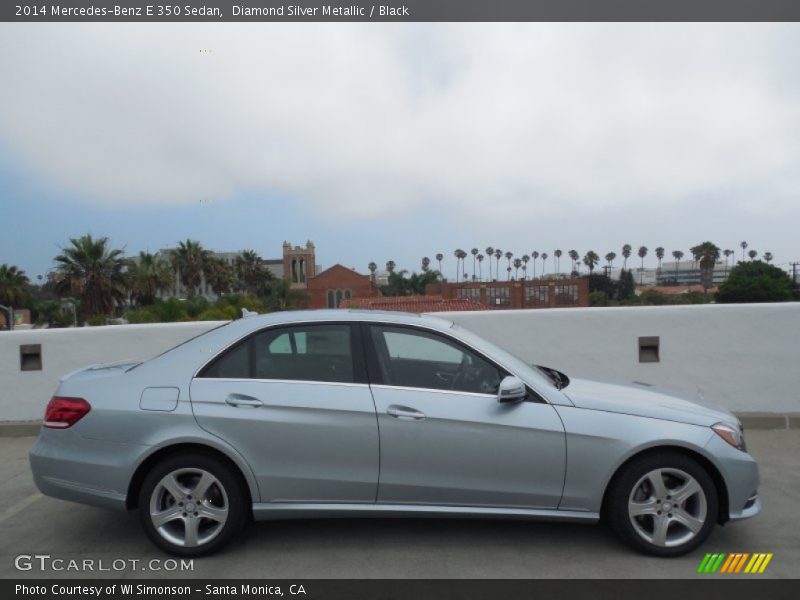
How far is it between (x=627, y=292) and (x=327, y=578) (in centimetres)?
5227

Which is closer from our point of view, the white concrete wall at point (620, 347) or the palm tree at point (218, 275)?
the white concrete wall at point (620, 347)

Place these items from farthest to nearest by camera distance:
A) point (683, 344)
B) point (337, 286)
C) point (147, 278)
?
point (337, 286)
point (147, 278)
point (683, 344)

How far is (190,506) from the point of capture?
13.2ft

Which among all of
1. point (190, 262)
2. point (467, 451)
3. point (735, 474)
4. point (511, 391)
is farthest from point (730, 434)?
point (190, 262)

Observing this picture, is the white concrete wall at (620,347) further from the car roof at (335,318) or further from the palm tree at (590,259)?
the palm tree at (590,259)

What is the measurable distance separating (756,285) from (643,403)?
34456 millimetres

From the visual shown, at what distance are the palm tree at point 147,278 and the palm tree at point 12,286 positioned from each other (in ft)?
49.7

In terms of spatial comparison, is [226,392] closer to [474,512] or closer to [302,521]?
[302,521]

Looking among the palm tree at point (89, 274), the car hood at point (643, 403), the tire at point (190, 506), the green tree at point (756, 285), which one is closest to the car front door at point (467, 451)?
the car hood at point (643, 403)

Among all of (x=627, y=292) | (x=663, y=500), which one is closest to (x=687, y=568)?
(x=663, y=500)

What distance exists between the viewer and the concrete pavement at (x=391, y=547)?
153 inches

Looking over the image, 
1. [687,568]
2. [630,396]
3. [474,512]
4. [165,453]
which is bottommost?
[687,568]

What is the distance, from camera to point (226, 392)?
4125 mm

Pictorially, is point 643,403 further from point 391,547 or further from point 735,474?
point 391,547
